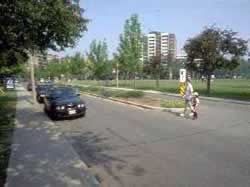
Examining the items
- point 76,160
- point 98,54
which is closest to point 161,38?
point 98,54

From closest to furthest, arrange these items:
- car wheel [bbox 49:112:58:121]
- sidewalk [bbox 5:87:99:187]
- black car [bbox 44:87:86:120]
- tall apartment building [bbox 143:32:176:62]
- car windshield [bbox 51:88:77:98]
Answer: sidewalk [bbox 5:87:99:187] < black car [bbox 44:87:86:120] < car wheel [bbox 49:112:58:121] < car windshield [bbox 51:88:77:98] < tall apartment building [bbox 143:32:176:62]

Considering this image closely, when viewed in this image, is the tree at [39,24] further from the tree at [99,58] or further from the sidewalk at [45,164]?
the tree at [99,58]

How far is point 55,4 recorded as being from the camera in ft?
45.1

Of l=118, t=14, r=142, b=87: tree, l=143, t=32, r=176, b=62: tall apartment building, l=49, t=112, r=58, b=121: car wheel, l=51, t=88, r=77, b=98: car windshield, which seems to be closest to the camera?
l=49, t=112, r=58, b=121: car wheel

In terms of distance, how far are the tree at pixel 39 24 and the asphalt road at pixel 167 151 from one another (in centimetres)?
393

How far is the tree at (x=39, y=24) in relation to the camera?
13.2 metres

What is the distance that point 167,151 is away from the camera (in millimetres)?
9516

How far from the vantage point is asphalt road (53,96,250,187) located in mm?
7105

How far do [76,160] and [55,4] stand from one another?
708cm

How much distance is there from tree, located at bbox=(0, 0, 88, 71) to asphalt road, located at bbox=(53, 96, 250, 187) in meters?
3.93

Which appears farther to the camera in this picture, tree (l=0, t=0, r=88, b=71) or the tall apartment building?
the tall apartment building

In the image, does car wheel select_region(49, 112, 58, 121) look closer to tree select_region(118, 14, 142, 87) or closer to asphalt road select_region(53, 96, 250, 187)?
asphalt road select_region(53, 96, 250, 187)

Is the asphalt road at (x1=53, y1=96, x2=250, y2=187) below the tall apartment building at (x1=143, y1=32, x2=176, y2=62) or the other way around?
below

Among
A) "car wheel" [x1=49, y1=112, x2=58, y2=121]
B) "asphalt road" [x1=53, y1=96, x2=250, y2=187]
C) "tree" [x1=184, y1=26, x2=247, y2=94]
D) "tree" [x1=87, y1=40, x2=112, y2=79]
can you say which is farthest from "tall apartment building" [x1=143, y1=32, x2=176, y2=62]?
"asphalt road" [x1=53, y1=96, x2=250, y2=187]
